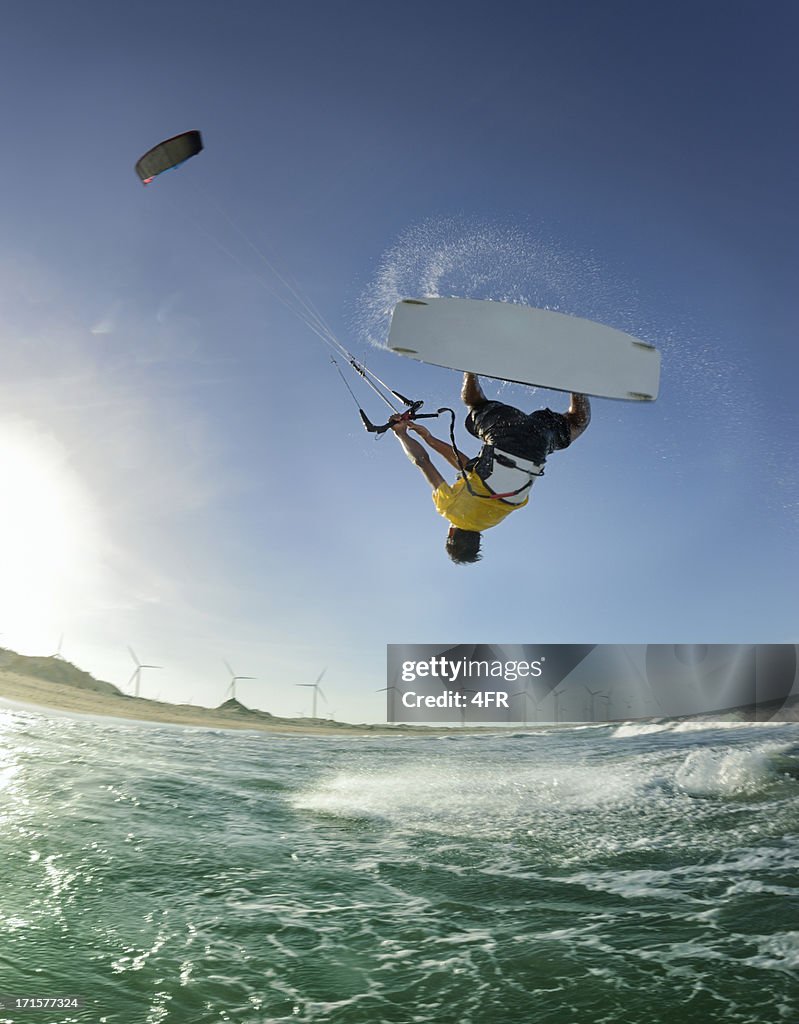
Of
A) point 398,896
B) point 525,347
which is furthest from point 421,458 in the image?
point 398,896

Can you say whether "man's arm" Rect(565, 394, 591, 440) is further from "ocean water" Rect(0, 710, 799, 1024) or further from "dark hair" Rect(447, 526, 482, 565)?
"ocean water" Rect(0, 710, 799, 1024)

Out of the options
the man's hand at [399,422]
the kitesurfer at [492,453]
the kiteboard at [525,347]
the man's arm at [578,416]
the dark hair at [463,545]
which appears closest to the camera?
the kitesurfer at [492,453]

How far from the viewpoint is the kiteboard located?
7387 millimetres

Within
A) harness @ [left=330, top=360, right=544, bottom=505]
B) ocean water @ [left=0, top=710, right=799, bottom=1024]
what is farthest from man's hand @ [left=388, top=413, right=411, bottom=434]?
ocean water @ [left=0, top=710, right=799, bottom=1024]

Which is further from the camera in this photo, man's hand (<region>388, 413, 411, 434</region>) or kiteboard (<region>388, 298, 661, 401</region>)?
kiteboard (<region>388, 298, 661, 401</region>)

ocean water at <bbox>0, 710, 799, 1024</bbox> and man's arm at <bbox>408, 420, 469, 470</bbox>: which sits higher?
man's arm at <bbox>408, 420, 469, 470</bbox>

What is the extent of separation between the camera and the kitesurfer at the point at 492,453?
6820 mm

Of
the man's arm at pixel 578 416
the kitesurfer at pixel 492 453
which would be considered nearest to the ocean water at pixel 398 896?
the kitesurfer at pixel 492 453

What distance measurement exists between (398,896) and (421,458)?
4.20 m

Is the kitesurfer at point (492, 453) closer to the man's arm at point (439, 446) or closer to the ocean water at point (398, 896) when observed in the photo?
the man's arm at point (439, 446)

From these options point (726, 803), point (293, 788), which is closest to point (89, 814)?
point (293, 788)

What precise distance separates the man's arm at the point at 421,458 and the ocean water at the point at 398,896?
3.96m

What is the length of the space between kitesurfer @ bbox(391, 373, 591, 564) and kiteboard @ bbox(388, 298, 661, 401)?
1.02 ft

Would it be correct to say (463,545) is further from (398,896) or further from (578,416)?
(398,896)
